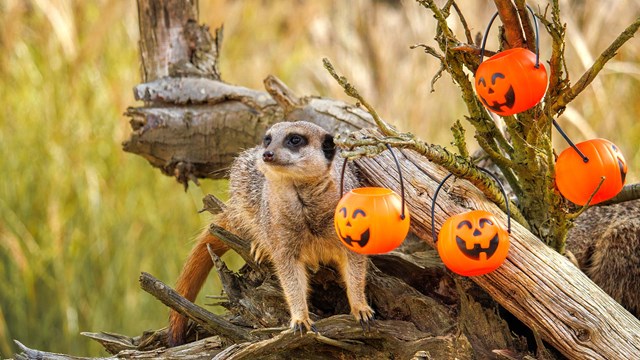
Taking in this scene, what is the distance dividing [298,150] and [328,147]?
0.32 ft

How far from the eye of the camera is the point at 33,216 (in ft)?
12.9

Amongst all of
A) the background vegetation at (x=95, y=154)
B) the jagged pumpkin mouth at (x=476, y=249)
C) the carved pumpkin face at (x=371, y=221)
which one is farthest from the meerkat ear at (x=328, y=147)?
the background vegetation at (x=95, y=154)

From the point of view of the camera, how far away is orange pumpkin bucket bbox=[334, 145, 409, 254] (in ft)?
5.46

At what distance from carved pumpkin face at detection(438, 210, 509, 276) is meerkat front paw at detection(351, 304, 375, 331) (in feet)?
1.65

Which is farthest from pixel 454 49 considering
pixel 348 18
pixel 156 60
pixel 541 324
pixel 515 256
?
pixel 348 18

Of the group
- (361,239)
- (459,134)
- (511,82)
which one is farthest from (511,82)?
(361,239)

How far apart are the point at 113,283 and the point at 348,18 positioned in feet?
11.5

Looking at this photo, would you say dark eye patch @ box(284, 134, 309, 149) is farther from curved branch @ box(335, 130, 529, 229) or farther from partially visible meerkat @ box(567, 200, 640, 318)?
partially visible meerkat @ box(567, 200, 640, 318)

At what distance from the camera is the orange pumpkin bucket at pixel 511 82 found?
1697 mm

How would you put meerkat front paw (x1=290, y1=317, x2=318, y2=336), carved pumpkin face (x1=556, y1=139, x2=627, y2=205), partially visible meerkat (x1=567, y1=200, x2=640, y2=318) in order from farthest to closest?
partially visible meerkat (x1=567, y1=200, x2=640, y2=318), meerkat front paw (x1=290, y1=317, x2=318, y2=336), carved pumpkin face (x1=556, y1=139, x2=627, y2=205)

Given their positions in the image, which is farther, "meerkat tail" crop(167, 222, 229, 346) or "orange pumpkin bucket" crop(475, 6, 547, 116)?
"meerkat tail" crop(167, 222, 229, 346)

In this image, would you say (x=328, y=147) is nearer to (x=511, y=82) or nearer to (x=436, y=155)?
(x=436, y=155)

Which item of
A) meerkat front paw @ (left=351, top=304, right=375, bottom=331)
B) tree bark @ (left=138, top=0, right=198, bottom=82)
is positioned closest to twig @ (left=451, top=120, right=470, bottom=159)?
meerkat front paw @ (left=351, top=304, right=375, bottom=331)

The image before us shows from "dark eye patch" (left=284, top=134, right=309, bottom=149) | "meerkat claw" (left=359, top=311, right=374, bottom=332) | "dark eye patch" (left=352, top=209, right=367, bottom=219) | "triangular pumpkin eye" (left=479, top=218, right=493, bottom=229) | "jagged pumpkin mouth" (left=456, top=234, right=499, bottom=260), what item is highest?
"dark eye patch" (left=284, top=134, right=309, bottom=149)
